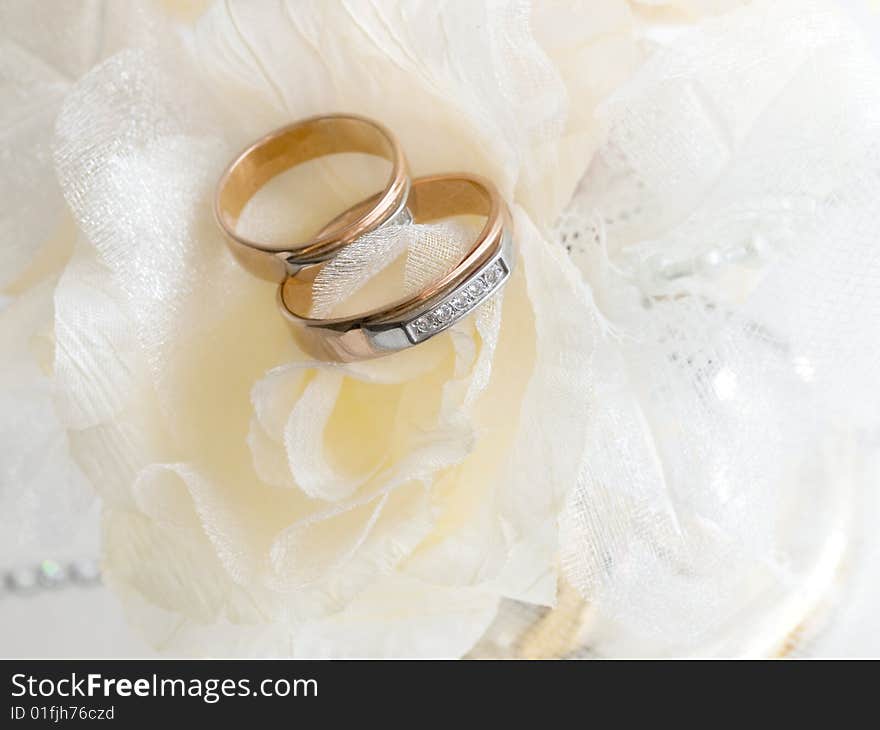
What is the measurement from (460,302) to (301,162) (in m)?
0.17

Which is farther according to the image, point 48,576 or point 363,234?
point 48,576

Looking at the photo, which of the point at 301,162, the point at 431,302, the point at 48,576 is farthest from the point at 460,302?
the point at 48,576

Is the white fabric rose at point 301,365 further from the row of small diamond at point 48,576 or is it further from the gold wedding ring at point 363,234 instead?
the row of small diamond at point 48,576

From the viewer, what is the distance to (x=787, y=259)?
0.52m

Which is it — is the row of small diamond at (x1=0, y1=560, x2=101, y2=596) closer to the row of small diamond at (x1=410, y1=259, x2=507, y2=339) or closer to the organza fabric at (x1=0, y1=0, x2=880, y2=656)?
the organza fabric at (x1=0, y1=0, x2=880, y2=656)

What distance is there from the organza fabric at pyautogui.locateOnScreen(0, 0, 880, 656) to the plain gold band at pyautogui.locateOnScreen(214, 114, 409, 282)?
0.01 metres

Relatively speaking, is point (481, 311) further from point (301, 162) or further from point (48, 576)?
point (48, 576)

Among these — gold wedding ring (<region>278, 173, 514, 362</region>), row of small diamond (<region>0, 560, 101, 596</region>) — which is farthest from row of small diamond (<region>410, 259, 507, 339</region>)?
row of small diamond (<region>0, 560, 101, 596</region>)

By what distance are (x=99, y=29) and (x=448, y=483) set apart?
1.16 feet

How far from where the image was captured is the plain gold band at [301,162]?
1.90ft

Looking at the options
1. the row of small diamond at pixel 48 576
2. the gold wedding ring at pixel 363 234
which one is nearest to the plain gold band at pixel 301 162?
the gold wedding ring at pixel 363 234

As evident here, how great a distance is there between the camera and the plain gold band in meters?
0.58

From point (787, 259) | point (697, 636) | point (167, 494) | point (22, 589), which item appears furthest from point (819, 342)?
point (22, 589)

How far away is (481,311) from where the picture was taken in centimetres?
51
